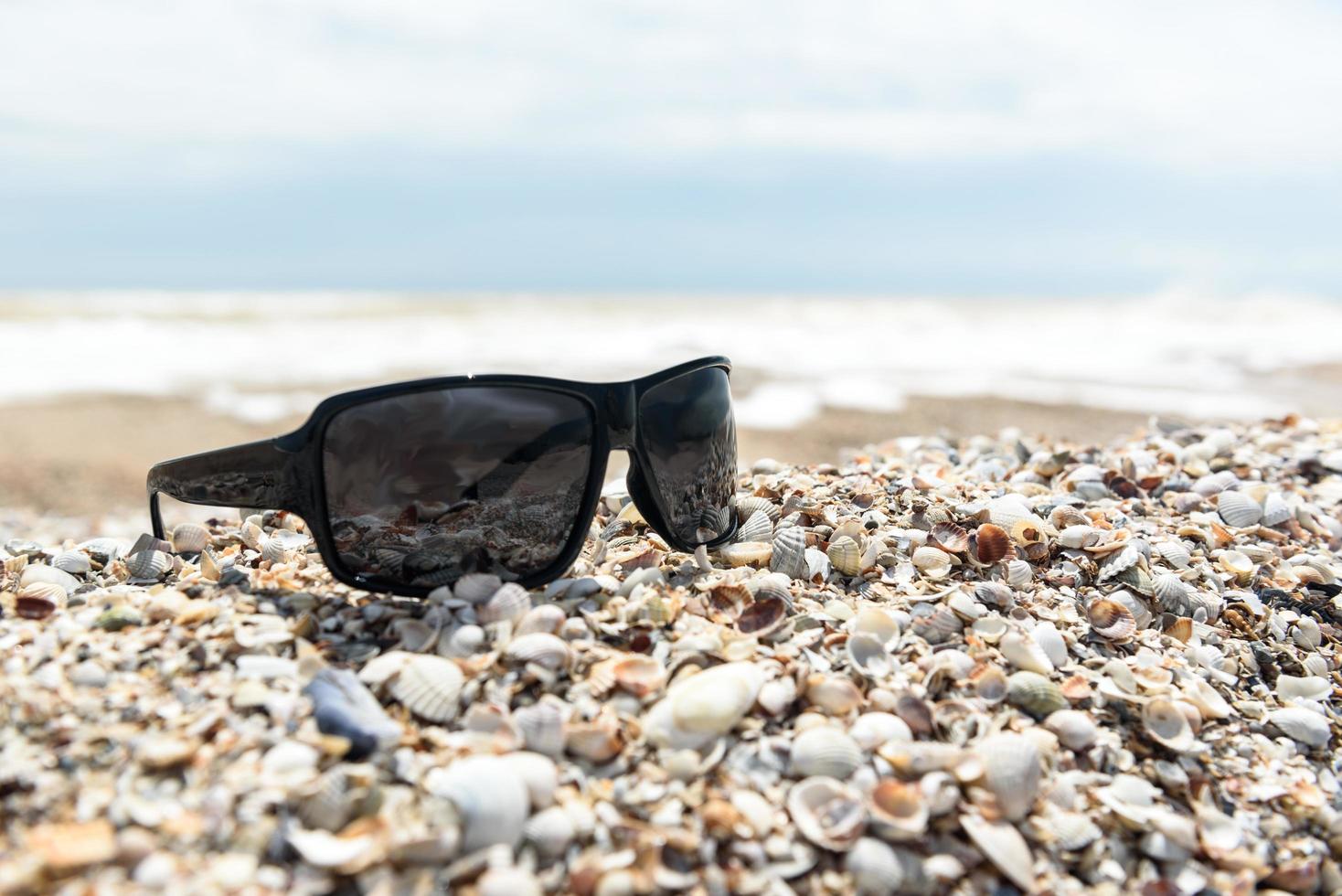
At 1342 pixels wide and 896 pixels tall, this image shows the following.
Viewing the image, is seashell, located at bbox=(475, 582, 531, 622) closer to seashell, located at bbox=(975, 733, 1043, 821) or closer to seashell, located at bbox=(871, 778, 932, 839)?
seashell, located at bbox=(871, 778, 932, 839)

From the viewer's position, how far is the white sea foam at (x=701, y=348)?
34.1 feet

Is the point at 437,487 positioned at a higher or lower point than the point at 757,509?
higher

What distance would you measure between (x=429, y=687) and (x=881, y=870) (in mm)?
774

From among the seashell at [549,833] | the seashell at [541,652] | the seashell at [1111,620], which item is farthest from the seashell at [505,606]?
the seashell at [1111,620]

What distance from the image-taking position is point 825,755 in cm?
142

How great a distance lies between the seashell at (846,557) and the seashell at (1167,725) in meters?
0.68

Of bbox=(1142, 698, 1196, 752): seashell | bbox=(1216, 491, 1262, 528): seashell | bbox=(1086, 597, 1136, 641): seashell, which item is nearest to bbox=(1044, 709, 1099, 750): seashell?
bbox=(1142, 698, 1196, 752): seashell

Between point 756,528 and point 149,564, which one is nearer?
point 149,564

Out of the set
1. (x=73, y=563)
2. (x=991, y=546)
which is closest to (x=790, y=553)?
(x=991, y=546)

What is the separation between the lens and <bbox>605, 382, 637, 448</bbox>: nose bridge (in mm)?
2207

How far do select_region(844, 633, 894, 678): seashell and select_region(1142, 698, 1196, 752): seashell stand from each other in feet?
1.54

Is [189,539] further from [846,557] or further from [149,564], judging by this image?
[846,557]

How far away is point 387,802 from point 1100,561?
69.8 inches

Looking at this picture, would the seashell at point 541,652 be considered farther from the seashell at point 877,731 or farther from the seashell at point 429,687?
the seashell at point 877,731
